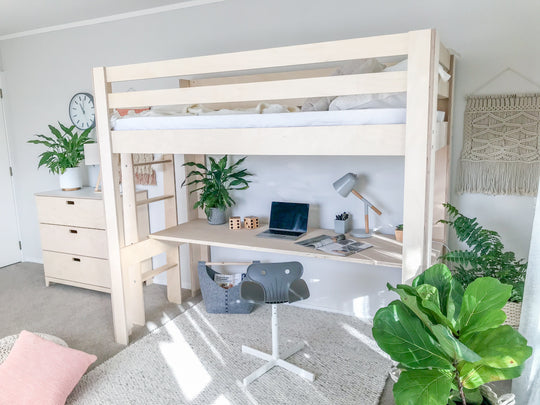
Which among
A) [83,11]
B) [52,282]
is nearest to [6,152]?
[52,282]

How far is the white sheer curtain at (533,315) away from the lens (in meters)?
1.62

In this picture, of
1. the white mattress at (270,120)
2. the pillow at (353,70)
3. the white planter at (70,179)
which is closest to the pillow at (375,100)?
the white mattress at (270,120)

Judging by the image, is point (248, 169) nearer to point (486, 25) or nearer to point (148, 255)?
point (148, 255)

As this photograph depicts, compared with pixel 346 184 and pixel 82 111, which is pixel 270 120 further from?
pixel 82 111

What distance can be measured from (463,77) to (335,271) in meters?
1.47

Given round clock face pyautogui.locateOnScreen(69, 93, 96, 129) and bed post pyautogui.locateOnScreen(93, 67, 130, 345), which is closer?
bed post pyautogui.locateOnScreen(93, 67, 130, 345)

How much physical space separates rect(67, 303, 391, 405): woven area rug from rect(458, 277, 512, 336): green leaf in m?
0.93

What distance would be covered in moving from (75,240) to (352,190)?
2.23 metres

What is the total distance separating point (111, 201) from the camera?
248 centimetres

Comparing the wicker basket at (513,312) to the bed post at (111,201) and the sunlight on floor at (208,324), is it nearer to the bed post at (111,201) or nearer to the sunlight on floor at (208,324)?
the sunlight on floor at (208,324)

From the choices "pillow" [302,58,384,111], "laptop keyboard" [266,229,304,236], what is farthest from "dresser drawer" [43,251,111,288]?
"pillow" [302,58,384,111]

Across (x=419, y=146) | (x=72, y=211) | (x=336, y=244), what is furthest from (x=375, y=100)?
(x=72, y=211)

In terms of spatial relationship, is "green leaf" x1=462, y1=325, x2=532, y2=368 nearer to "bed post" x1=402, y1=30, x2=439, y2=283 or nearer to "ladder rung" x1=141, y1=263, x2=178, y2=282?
"bed post" x1=402, y1=30, x2=439, y2=283

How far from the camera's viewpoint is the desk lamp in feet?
8.45
